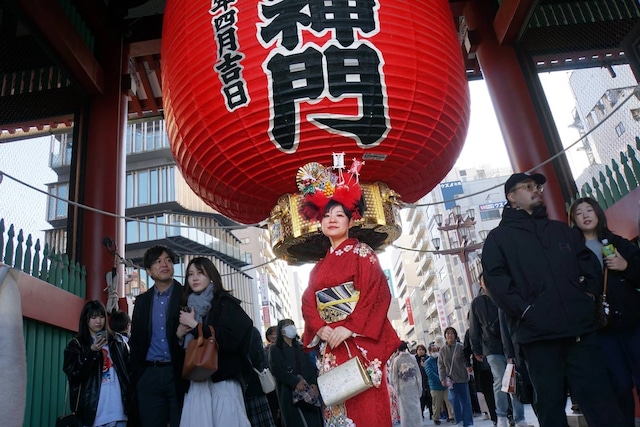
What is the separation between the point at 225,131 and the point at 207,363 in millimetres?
1302

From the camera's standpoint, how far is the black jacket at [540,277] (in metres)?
2.34

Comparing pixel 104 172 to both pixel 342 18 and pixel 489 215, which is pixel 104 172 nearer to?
pixel 342 18

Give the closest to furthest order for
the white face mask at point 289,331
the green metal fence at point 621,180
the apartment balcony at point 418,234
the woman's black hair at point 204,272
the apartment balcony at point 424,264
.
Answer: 1. the woman's black hair at point 204,272
2. the green metal fence at point 621,180
3. the white face mask at point 289,331
4. the apartment balcony at point 424,264
5. the apartment balcony at point 418,234

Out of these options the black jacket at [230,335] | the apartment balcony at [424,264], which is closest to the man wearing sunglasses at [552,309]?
the black jacket at [230,335]

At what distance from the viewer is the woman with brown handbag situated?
2812mm

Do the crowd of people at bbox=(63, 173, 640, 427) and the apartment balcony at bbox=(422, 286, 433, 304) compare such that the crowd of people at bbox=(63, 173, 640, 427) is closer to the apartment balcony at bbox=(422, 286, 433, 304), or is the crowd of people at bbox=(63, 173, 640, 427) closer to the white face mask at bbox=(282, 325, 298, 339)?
the white face mask at bbox=(282, 325, 298, 339)

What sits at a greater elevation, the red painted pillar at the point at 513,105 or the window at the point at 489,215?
the window at the point at 489,215

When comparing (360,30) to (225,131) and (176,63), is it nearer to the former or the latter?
(225,131)

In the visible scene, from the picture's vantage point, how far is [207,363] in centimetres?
270

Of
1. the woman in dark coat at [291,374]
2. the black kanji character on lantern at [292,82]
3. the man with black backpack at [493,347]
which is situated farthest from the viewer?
the woman in dark coat at [291,374]

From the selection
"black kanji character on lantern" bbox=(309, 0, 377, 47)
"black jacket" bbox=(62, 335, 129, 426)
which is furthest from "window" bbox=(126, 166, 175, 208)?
"black kanji character on lantern" bbox=(309, 0, 377, 47)

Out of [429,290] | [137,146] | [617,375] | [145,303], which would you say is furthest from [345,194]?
[429,290]

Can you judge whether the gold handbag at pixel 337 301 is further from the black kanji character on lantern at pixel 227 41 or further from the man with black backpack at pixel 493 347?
the man with black backpack at pixel 493 347

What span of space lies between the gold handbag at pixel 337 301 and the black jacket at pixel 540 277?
0.71 meters
